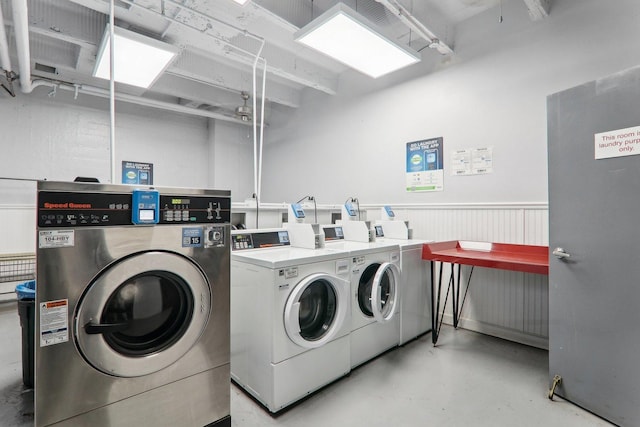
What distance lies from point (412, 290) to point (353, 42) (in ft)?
7.66

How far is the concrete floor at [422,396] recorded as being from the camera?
1807mm

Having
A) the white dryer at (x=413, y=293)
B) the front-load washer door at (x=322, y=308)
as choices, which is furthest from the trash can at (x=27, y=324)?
the white dryer at (x=413, y=293)

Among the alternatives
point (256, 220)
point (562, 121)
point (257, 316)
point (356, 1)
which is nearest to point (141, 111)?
point (256, 220)

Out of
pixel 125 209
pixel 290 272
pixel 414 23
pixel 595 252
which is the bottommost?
pixel 290 272

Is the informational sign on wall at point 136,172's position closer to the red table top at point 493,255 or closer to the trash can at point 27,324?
the trash can at point 27,324

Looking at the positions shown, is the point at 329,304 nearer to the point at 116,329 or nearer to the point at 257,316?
the point at 257,316

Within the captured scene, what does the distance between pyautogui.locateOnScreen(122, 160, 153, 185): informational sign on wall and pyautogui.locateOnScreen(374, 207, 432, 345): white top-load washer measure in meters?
4.24

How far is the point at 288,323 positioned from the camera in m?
1.81

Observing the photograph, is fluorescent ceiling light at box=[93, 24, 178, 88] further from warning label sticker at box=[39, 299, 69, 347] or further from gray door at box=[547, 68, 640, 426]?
gray door at box=[547, 68, 640, 426]

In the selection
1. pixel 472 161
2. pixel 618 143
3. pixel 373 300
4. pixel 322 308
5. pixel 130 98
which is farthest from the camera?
pixel 130 98

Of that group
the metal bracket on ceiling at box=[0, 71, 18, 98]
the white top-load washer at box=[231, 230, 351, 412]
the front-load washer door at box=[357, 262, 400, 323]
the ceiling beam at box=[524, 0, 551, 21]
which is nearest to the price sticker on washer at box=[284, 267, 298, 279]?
the white top-load washer at box=[231, 230, 351, 412]

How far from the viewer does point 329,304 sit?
86.7 inches

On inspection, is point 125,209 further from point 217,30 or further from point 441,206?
point 441,206

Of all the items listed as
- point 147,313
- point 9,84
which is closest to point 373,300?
point 147,313
